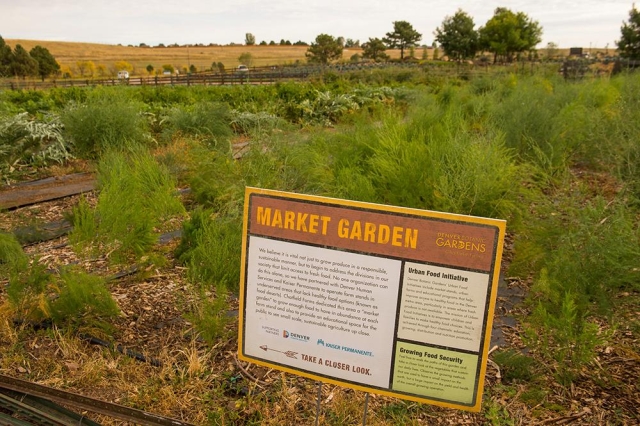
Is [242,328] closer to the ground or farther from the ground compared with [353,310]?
closer to the ground

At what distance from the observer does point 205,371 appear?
3.10 m

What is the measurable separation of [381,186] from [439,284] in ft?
11.2

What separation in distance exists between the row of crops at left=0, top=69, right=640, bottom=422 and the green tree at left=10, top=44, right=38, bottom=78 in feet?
137

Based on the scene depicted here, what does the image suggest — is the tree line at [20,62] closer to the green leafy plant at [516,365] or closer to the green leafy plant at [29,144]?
the green leafy plant at [29,144]

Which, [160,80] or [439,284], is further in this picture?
[160,80]

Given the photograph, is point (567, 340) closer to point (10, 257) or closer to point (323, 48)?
point (10, 257)

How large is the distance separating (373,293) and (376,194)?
3.27m

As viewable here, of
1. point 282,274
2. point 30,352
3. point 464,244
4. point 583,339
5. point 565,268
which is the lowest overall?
point 30,352

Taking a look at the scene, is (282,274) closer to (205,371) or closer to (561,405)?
(205,371)

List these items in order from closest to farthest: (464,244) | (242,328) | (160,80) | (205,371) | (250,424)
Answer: (464,244), (242,328), (250,424), (205,371), (160,80)

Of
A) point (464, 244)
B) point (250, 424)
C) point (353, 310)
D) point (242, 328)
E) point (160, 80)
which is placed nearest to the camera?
point (464, 244)

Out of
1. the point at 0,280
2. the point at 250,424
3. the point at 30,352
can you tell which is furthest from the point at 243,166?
the point at 250,424

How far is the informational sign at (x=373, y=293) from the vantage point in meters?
1.96

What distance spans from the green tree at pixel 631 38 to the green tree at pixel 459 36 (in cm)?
1964
